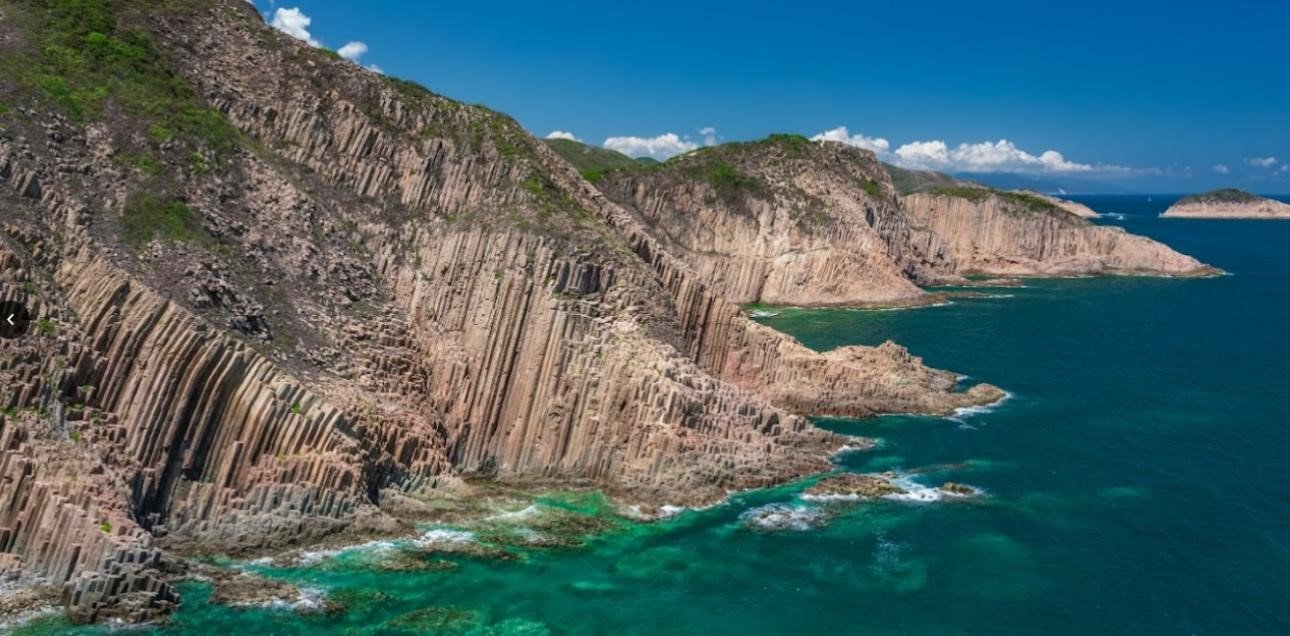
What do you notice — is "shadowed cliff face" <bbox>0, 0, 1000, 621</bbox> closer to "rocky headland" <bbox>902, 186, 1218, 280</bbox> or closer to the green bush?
the green bush

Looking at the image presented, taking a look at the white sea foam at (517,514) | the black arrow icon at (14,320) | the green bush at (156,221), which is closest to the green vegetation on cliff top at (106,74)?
the green bush at (156,221)

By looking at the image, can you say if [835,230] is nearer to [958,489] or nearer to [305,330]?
[958,489]

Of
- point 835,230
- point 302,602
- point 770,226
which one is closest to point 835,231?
point 835,230

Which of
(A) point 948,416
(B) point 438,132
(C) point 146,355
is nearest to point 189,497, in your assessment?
(C) point 146,355

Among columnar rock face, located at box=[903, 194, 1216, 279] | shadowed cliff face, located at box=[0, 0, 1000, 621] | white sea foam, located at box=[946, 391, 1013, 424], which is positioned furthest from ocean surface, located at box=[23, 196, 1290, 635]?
columnar rock face, located at box=[903, 194, 1216, 279]

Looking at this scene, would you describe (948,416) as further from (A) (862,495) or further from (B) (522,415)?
(B) (522,415)

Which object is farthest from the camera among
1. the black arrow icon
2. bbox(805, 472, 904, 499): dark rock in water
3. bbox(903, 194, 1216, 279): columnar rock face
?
bbox(903, 194, 1216, 279): columnar rock face
